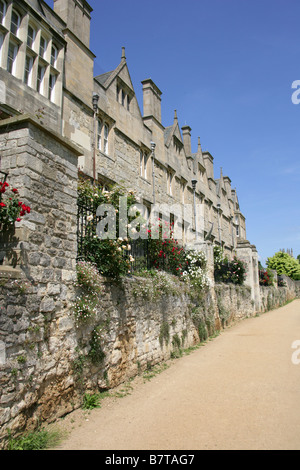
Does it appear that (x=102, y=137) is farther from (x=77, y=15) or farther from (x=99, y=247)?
(x=99, y=247)

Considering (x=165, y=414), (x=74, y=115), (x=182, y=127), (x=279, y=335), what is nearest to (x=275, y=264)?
(x=182, y=127)

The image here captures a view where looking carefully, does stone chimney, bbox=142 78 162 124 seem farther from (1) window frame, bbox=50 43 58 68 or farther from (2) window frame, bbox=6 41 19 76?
(2) window frame, bbox=6 41 19 76

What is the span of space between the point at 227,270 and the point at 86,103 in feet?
31.9

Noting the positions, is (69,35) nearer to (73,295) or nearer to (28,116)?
(28,116)

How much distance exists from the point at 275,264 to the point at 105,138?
38.5 meters

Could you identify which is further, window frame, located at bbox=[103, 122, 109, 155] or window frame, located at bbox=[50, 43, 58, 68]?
window frame, located at bbox=[103, 122, 109, 155]

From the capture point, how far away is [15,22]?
8.87 m

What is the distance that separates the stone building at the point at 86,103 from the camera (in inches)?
343

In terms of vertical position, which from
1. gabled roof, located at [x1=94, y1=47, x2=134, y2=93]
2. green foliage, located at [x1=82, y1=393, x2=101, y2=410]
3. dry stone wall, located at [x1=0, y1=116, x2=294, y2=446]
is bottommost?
green foliage, located at [x1=82, y1=393, x2=101, y2=410]

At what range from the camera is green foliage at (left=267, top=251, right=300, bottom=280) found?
148 ft

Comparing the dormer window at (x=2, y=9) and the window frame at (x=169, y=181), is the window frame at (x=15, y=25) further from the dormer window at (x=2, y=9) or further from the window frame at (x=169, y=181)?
the window frame at (x=169, y=181)

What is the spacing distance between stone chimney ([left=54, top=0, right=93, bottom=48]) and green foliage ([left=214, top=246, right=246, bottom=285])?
9.76 meters

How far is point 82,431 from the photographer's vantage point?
4641 millimetres

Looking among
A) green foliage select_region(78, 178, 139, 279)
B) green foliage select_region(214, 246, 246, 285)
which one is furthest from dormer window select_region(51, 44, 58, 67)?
green foliage select_region(214, 246, 246, 285)
